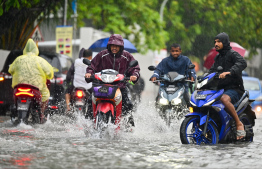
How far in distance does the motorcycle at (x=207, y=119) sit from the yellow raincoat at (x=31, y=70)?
354 centimetres

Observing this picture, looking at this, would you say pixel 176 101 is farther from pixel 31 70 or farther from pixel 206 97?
pixel 31 70

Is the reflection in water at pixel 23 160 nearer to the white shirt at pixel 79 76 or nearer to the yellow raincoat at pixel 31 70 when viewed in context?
the yellow raincoat at pixel 31 70

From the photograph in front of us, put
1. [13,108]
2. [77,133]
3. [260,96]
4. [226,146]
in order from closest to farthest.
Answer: [226,146]
[77,133]
[13,108]
[260,96]

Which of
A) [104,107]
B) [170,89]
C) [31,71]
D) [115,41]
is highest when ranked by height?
[115,41]

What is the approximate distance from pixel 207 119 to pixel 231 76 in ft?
3.17

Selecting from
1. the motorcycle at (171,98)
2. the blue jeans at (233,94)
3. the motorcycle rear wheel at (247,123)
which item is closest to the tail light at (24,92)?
the motorcycle at (171,98)

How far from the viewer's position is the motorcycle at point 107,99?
29.0 ft

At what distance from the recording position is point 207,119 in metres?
8.54

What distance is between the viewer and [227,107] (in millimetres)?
8734

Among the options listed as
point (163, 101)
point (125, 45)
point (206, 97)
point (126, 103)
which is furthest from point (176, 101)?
point (125, 45)

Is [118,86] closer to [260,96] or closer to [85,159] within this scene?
[85,159]

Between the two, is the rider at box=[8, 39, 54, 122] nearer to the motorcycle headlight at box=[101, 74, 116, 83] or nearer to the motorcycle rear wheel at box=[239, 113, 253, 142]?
the motorcycle headlight at box=[101, 74, 116, 83]

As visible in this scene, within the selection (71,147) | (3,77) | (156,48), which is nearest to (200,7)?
(156,48)

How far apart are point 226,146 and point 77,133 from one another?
265cm
